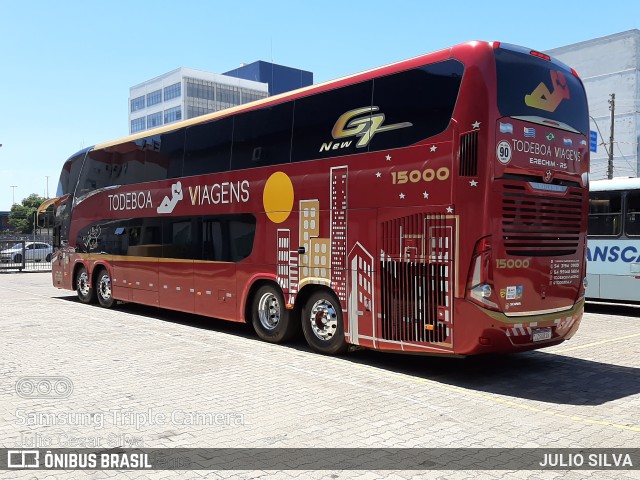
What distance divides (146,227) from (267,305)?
4.53 metres

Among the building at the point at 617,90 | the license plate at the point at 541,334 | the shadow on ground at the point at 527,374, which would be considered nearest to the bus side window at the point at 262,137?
the shadow on ground at the point at 527,374

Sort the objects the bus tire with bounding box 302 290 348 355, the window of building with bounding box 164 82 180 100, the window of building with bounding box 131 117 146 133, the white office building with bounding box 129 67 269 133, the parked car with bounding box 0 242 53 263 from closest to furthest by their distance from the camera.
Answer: the bus tire with bounding box 302 290 348 355, the parked car with bounding box 0 242 53 263, the white office building with bounding box 129 67 269 133, the window of building with bounding box 164 82 180 100, the window of building with bounding box 131 117 146 133

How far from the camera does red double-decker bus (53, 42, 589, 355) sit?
7023 mm

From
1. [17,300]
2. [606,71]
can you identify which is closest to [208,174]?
[17,300]

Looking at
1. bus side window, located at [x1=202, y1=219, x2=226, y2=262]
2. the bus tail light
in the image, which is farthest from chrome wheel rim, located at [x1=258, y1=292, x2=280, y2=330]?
the bus tail light

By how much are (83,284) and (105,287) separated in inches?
54.7

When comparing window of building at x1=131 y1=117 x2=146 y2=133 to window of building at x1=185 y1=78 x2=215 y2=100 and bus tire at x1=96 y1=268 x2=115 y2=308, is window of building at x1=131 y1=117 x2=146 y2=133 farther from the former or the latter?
bus tire at x1=96 y1=268 x2=115 y2=308

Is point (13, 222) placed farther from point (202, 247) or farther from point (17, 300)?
point (202, 247)

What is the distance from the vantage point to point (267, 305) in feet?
33.9

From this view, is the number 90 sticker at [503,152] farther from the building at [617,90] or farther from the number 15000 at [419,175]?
the building at [617,90]

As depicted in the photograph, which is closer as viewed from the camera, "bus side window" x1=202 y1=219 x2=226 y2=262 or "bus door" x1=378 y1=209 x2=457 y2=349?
"bus door" x1=378 y1=209 x2=457 y2=349

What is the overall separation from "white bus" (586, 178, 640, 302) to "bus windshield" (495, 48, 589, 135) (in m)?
6.98

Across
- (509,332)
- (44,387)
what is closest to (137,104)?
(44,387)

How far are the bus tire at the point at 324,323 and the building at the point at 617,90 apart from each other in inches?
2104
